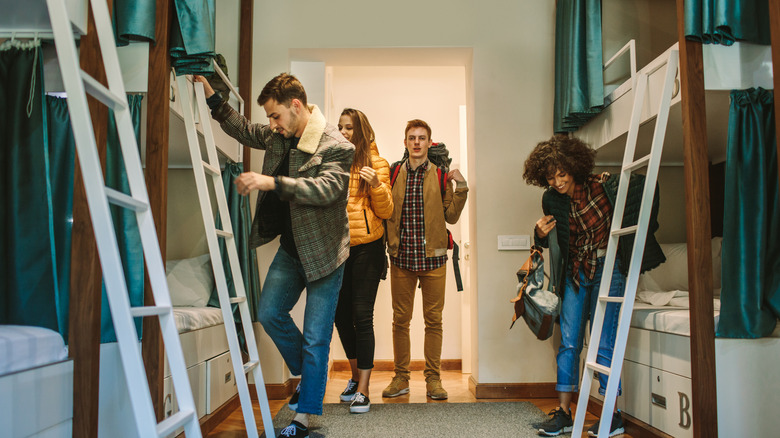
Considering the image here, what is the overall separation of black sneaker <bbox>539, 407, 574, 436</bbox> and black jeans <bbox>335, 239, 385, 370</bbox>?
2.79ft

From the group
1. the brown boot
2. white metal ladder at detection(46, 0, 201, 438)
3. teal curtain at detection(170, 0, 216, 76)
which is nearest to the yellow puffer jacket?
the brown boot

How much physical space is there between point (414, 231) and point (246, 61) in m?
1.40

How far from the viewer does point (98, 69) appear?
1.64m

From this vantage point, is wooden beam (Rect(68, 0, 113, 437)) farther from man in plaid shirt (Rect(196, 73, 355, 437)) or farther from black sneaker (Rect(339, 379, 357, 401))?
black sneaker (Rect(339, 379, 357, 401))

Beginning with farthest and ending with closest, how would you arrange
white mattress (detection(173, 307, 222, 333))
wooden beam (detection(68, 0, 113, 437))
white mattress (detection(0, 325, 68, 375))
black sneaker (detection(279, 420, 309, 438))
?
white mattress (detection(173, 307, 222, 333)) < black sneaker (detection(279, 420, 309, 438)) < wooden beam (detection(68, 0, 113, 437)) < white mattress (detection(0, 325, 68, 375))

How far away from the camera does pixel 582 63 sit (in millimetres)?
3234

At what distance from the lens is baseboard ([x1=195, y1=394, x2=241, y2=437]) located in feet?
8.23

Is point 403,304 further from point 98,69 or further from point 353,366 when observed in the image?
point 98,69

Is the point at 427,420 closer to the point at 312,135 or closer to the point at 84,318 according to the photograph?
the point at 312,135

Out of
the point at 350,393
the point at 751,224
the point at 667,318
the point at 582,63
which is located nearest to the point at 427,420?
the point at 350,393

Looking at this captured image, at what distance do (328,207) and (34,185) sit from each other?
0.95 meters

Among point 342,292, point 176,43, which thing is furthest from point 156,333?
point 342,292

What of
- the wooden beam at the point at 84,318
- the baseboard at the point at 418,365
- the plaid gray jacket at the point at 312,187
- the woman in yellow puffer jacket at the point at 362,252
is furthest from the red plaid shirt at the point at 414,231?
the wooden beam at the point at 84,318

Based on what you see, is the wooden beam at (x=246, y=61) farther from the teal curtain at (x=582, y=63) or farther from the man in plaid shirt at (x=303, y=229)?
the teal curtain at (x=582, y=63)
